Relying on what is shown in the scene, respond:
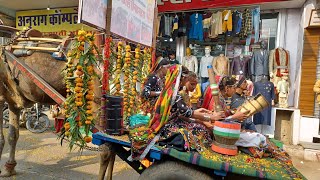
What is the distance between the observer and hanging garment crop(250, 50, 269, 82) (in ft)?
20.5

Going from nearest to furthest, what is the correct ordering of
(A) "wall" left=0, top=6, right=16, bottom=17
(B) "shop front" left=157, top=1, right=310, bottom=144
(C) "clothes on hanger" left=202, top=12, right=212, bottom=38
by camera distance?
1. (B) "shop front" left=157, top=1, right=310, bottom=144
2. (C) "clothes on hanger" left=202, top=12, right=212, bottom=38
3. (A) "wall" left=0, top=6, right=16, bottom=17

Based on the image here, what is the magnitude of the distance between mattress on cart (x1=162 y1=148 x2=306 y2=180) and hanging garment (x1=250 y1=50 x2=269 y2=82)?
4490 mm

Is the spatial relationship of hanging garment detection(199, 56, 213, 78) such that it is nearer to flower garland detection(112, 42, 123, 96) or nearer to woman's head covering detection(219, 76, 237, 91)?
flower garland detection(112, 42, 123, 96)

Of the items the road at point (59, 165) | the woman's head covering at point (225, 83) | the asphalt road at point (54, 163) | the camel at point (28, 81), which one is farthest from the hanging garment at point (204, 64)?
the camel at point (28, 81)

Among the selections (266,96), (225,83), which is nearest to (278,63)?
(266,96)

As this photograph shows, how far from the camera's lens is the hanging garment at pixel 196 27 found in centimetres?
675

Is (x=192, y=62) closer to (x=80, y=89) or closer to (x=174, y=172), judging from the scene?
(x=80, y=89)

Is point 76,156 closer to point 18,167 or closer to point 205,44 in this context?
point 18,167

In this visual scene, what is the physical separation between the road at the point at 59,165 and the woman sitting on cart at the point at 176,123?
5.95ft

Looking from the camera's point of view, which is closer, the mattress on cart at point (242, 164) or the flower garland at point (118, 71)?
the mattress on cart at point (242, 164)

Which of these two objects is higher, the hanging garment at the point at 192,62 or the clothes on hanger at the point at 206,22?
the clothes on hanger at the point at 206,22

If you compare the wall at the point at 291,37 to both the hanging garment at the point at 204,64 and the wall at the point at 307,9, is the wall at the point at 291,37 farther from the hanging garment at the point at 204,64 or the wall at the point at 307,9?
the hanging garment at the point at 204,64

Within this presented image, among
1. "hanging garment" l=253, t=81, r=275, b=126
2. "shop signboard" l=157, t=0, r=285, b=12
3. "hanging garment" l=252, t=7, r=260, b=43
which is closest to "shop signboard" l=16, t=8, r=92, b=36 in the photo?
"shop signboard" l=157, t=0, r=285, b=12

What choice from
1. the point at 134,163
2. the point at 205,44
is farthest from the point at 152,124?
the point at 205,44
